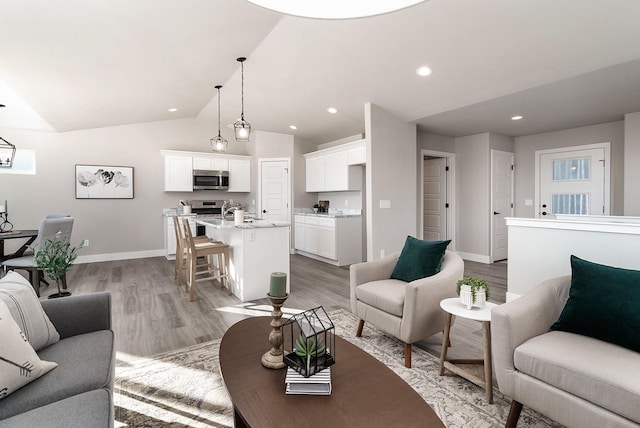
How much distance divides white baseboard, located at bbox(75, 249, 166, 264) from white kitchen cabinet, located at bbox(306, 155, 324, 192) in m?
3.42

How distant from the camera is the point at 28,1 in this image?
2.21 m

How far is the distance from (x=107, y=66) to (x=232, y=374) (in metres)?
3.62

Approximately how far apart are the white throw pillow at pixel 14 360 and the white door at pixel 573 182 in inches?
279

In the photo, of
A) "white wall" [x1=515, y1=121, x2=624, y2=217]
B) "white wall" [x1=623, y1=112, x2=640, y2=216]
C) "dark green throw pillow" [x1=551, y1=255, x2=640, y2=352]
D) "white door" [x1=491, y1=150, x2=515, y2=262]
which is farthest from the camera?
"white door" [x1=491, y1=150, x2=515, y2=262]

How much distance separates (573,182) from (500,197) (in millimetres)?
1137

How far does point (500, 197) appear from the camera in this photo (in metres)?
6.16

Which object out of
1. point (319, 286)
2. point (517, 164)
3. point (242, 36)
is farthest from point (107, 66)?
point (517, 164)

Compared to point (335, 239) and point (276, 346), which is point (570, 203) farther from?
point (276, 346)

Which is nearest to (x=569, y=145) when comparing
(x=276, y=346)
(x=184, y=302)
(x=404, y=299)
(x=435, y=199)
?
(x=435, y=199)

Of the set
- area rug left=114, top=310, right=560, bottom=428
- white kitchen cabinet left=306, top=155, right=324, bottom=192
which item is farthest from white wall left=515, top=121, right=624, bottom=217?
area rug left=114, top=310, right=560, bottom=428

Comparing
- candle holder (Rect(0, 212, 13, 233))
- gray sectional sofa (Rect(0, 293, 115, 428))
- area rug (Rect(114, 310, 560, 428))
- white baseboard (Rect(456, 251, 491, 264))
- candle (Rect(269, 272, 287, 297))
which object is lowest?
area rug (Rect(114, 310, 560, 428))

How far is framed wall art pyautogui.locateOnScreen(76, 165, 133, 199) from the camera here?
593 centimetres

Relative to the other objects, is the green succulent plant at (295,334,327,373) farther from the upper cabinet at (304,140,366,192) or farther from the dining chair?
the upper cabinet at (304,140,366,192)

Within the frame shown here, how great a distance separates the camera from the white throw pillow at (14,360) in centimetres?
126
